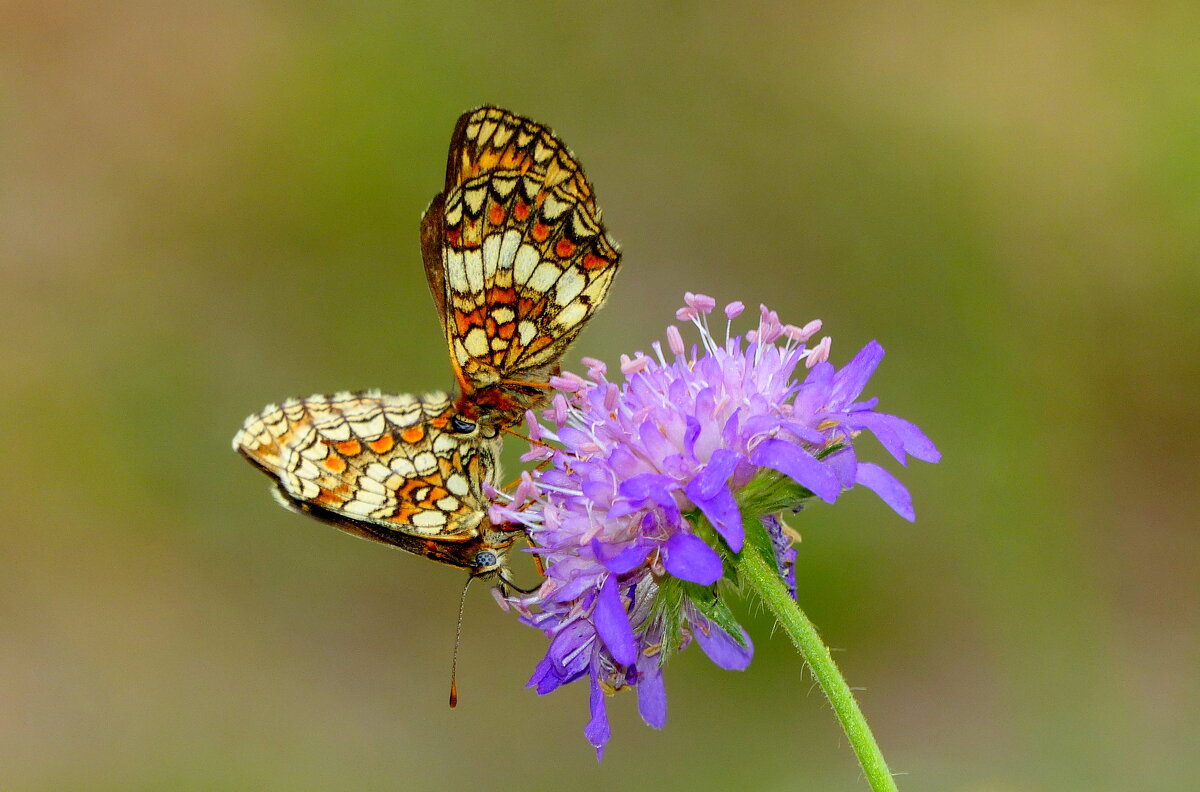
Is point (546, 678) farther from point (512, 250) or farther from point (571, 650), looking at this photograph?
point (512, 250)

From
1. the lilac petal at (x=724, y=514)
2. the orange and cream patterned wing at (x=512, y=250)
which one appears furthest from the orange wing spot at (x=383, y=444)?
the lilac petal at (x=724, y=514)

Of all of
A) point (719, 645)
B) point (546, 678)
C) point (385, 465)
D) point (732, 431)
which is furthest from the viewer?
point (385, 465)

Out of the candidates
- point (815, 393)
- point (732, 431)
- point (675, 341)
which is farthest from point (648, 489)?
point (675, 341)

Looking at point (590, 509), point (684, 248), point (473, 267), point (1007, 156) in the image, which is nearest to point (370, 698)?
point (684, 248)

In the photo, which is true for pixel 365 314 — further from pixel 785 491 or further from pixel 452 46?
pixel 785 491

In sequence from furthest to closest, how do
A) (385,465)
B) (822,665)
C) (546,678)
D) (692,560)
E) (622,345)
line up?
(622,345) < (385,465) < (546,678) < (692,560) < (822,665)

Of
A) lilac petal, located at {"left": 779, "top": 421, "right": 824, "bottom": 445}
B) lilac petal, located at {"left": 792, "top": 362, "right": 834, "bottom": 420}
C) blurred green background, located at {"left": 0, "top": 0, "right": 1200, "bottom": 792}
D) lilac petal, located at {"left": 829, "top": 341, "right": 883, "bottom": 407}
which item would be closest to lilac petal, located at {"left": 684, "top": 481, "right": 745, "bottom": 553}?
lilac petal, located at {"left": 779, "top": 421, "right": 824, "bottom": 445}
